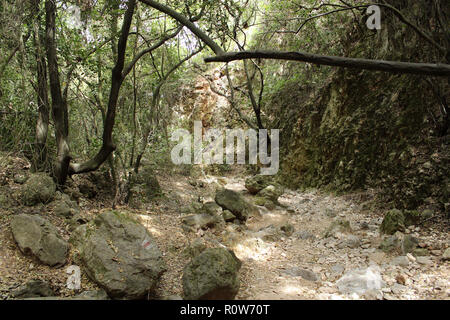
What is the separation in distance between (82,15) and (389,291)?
567 centimetres

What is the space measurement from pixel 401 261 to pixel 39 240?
13.0 feet

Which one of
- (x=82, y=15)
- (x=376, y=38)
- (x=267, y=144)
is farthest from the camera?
(x=267, y=144)

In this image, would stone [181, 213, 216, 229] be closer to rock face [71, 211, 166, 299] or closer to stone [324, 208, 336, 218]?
rock face [71, 211, 166, 299]

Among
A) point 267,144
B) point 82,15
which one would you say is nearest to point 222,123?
point 267,144

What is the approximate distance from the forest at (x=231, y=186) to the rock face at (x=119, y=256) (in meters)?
0.01

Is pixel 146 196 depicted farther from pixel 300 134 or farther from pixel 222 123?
pixel 222 123

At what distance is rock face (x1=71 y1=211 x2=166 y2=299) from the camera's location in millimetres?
2602

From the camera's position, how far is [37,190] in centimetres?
383

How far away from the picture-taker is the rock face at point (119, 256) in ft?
8.54

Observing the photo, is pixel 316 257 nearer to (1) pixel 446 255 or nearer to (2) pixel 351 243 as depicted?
(2) pixel 351 243

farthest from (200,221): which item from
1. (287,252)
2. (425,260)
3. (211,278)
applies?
(425,260)

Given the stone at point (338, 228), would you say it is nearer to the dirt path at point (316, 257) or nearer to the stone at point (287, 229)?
the dirt path at point (316, 257)

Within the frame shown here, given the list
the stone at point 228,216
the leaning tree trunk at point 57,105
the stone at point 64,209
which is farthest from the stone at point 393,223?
the leaning tree trunk at point 57,105
